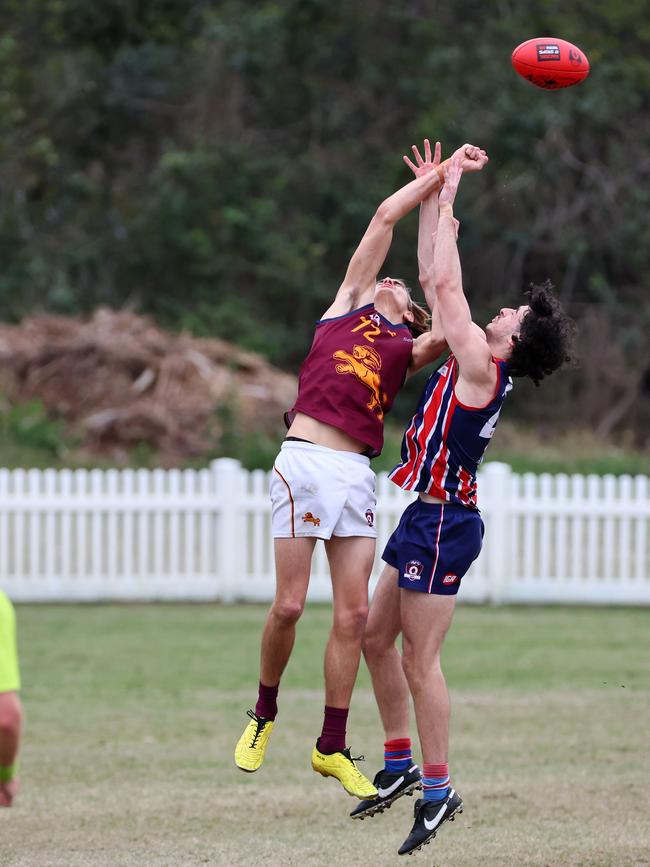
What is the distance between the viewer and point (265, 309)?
2931 cm

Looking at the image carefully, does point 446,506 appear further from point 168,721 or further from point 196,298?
point 196,298

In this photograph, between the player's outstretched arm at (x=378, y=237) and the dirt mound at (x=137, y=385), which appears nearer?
the player's outstretched arm at (x=378, y=237)

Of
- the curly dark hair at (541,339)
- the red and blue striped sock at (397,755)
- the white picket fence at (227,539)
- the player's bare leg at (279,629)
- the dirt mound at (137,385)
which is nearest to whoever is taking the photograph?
the curly dark hair at (541,339)

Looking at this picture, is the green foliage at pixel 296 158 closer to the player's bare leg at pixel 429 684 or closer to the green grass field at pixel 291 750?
the green grass field at pixel 291 750

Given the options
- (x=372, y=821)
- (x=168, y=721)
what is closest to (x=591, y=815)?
(x=372, y=821)

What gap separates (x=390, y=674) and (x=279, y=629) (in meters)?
0.58

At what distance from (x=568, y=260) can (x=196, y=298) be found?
798 centimetres

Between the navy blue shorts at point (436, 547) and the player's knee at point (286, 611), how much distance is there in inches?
18.4

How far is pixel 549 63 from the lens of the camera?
6.25 meters

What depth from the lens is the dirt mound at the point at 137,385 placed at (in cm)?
1917

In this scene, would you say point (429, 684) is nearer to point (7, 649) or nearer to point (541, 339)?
point (541, 339)

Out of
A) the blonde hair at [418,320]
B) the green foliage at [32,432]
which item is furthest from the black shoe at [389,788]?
the green foliage at [32,432]

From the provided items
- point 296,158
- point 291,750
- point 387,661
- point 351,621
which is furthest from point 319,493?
point 296,158

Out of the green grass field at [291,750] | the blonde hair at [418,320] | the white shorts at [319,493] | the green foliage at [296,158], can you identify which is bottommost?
the green grass field at [291,750]
